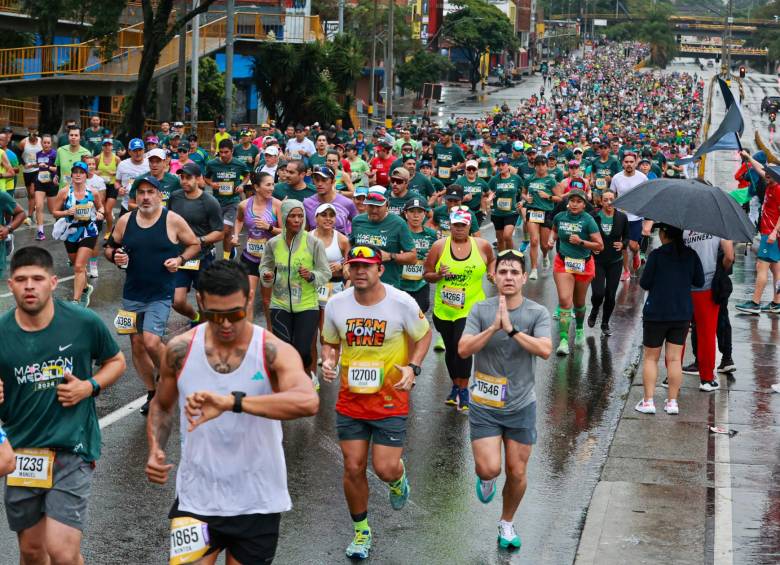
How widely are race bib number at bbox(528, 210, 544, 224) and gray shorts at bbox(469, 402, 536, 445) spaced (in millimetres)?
11117

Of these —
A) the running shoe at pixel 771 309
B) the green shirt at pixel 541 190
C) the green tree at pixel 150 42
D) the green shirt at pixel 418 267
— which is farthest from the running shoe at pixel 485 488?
the green tree at pixel 150 42

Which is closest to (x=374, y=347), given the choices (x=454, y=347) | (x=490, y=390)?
(x=490, y=390)

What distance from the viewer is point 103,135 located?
26297 millimetres

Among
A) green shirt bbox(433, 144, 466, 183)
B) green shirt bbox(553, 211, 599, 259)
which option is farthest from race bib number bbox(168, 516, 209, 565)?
green shirt bbox(433, 144, 466, 183)

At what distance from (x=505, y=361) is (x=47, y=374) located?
9.19 feet

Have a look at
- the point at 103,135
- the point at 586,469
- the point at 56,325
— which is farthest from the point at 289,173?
the point at 103,135

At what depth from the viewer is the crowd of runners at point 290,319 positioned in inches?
213

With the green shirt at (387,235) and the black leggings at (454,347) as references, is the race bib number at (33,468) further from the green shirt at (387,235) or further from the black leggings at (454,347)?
the green shirt at (387,235)

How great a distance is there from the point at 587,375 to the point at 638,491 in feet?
13.1

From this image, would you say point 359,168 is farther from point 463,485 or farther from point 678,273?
point 463,485

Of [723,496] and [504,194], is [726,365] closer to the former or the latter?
[723,496]

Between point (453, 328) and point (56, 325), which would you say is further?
point (453, 328)

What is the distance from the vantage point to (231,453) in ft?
17.7

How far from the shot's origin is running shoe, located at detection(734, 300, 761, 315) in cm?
1652
